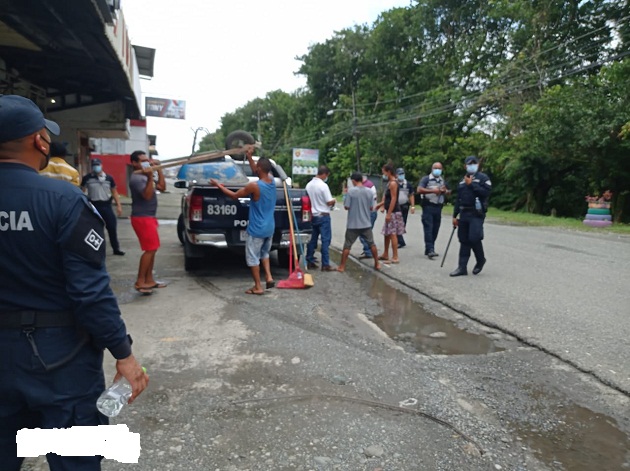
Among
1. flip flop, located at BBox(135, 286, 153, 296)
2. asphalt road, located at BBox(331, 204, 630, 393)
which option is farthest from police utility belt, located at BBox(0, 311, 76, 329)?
flip flop, located at BBox(135, 286, 153, 296)

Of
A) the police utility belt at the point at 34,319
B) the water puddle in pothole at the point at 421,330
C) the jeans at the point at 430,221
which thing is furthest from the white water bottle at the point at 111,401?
the jeans at the point at 430,221

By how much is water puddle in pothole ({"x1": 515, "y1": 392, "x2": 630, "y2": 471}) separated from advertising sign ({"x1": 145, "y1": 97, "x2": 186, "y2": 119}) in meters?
34.2

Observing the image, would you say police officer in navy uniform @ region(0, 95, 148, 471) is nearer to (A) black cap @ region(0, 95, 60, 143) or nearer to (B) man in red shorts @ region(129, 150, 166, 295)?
(A) black cap @ region(0, 95, 60, 143)

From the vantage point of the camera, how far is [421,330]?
16.9ft

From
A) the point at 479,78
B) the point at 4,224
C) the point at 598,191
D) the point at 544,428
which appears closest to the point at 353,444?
the point at 544,428

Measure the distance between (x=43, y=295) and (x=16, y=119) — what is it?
634mm

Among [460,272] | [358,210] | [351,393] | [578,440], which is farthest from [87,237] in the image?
[460,272]

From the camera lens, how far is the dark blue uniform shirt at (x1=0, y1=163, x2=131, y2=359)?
168 cm

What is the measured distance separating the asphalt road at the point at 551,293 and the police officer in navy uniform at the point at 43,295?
150 inches

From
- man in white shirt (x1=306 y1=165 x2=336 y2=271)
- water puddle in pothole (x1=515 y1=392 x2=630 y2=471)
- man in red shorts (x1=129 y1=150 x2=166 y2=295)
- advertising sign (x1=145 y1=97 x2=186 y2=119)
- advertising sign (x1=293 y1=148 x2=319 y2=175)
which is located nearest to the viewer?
water puddle in pothole (x1=515 y1=392 x2=630 y2=471)

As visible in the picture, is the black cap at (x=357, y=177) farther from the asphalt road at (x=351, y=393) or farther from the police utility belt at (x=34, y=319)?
the police utility belt at (x=34, y=319)

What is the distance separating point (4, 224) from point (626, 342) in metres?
5.19

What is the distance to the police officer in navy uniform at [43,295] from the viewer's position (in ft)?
5.54

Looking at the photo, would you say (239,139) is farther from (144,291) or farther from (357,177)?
(144,291)
